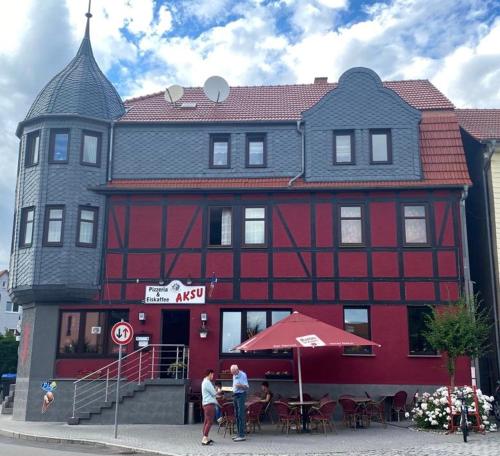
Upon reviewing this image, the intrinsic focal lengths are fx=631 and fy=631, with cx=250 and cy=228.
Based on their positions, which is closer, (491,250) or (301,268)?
(301,268)

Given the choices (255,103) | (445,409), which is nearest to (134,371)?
(445,409)

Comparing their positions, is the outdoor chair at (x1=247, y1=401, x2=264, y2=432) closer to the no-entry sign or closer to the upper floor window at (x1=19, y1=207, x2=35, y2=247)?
the no-entry sign

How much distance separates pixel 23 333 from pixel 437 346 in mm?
14324

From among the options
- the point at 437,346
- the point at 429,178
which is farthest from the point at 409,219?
the point at 437,346

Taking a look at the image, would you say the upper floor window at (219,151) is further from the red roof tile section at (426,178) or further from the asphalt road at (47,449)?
the asphalt road at (47,449)

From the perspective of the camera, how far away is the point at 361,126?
22.7 metres

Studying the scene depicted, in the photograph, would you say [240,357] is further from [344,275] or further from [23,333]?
[23,333]

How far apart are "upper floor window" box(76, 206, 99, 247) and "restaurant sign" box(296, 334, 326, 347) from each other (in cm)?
894

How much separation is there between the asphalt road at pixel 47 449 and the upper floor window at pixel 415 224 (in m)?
12.2

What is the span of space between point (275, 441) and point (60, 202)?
37.9ft

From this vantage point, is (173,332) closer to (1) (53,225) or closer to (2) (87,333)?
(2) (87,333)

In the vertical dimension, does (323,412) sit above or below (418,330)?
below

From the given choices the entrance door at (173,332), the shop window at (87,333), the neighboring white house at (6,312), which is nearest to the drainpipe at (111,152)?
the shop window at (87,333)

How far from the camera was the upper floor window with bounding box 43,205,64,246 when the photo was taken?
2178 centimetres
